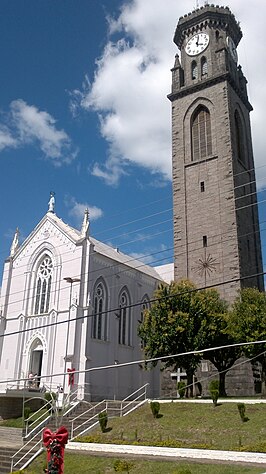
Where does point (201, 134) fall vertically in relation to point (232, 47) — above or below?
below

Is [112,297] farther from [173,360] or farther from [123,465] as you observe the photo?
[123,465]

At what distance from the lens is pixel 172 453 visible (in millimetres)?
19891

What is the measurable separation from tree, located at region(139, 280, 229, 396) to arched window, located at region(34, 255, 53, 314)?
11.0 meters

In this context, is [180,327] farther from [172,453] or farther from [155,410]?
[172,453]

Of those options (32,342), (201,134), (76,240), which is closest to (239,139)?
(201,134)

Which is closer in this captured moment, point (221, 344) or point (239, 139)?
point (221, 344)

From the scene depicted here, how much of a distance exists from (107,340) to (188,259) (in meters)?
9.95

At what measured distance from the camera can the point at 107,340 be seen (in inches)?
1604

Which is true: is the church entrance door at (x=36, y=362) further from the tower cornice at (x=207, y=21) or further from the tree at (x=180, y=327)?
the tower cornice at (x=207, y=21)

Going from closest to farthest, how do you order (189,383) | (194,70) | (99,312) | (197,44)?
(189,383) → (99,312) → (194,70) → (197,44)

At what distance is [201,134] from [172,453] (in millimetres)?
32935

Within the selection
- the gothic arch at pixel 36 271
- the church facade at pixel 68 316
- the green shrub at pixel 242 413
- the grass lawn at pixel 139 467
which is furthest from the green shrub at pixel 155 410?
the gothic arch at pixel 36 271

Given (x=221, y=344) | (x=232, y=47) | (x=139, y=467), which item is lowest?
(x=139, y=467)

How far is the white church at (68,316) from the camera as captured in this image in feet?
124
